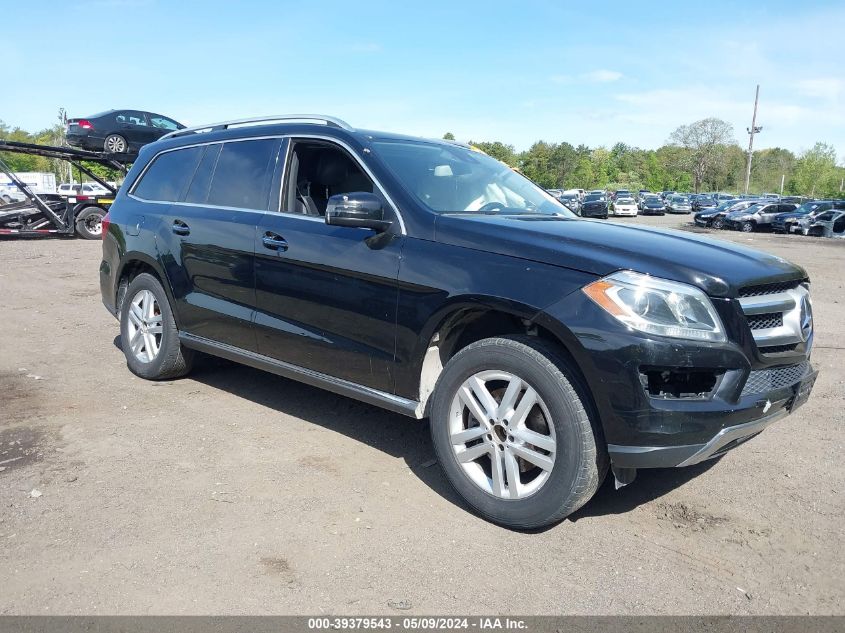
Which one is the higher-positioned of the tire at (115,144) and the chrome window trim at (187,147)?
the tire at (115,144)

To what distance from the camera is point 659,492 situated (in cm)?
383

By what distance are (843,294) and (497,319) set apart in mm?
9555

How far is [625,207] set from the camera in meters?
49.7

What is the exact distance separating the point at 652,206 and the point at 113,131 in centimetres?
4185

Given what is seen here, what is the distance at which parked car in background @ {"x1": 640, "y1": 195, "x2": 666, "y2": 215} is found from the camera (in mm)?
52856

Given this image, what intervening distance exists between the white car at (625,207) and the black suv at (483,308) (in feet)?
153

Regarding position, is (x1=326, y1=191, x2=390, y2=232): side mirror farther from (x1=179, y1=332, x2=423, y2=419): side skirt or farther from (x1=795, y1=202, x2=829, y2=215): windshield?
(x1=795, y1=202, x2=829, y2=215): windshield

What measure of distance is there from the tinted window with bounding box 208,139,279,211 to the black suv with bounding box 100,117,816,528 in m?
0.02

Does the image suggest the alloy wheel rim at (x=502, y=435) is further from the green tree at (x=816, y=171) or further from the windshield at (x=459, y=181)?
the green tree at (x=816, y=171)

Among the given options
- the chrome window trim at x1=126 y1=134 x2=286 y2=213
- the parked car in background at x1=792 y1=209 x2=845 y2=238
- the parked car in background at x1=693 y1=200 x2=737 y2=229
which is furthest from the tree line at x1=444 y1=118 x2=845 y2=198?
the chrome window trim at x1=126 y1=134 x2=286 y2=213

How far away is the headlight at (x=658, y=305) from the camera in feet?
9.91

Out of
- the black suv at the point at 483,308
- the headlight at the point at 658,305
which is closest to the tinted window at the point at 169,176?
the black suv at the point at 483,308

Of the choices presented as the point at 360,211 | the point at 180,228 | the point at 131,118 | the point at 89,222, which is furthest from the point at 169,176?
the point at 131,118

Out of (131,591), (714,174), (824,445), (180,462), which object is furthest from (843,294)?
(714,174)
